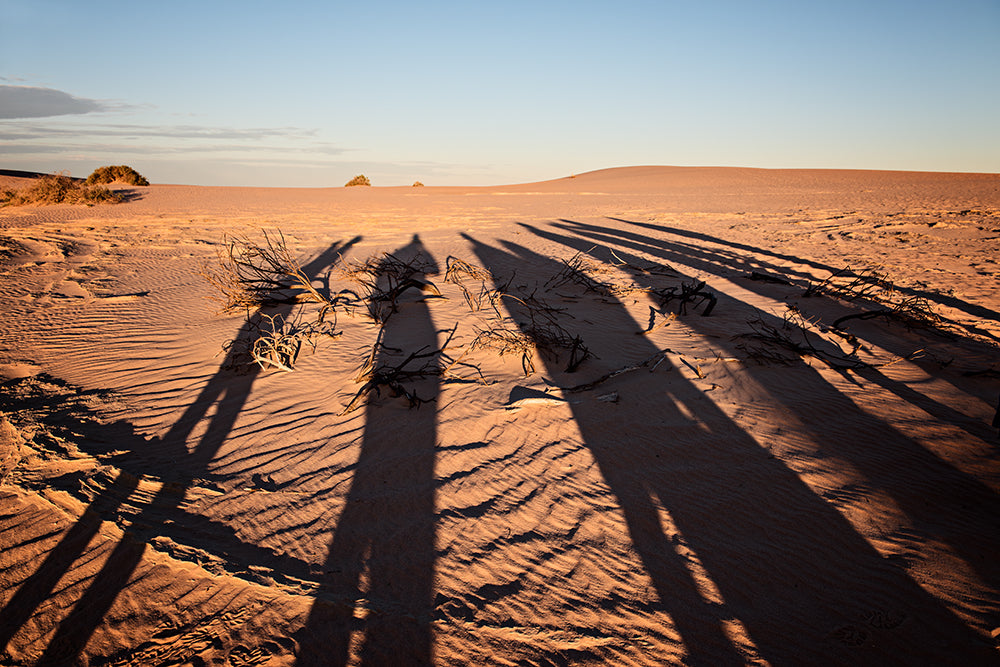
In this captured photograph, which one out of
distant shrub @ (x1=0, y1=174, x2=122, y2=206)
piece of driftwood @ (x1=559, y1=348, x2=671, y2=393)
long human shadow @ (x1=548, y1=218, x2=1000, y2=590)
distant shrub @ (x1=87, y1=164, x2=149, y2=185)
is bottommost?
long human shadow @ (x1=548, y1=218, x2=1000, y2=590)

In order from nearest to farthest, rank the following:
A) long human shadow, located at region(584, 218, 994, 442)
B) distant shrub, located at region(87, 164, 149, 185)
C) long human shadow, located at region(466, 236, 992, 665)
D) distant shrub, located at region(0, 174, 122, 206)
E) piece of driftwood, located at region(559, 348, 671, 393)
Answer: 1. long human shadow, located at region(466, 236, 992, 665)
2. long human shadow, located at region(584, 218, 994, 442)
3. piece of driftwood, located at region(559, 348, 671, 393)
4. distant shrub, located at region(0, 174, 122, 206)
5. distant shrub, located at region(87, 164, 149, 185)

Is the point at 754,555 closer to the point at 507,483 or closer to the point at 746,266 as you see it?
the point at 507,483

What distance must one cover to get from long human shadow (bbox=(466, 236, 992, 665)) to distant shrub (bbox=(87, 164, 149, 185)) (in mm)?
A: 37365

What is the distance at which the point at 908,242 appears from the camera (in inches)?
399

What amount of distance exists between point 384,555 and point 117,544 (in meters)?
1.28

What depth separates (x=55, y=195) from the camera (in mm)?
18438

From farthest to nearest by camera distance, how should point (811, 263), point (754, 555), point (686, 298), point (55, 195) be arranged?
point (55, 195) < point (811, 263) < point (686, 298) < point (754, 555)

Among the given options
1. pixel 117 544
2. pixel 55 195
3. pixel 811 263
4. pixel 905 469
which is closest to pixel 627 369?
pixel 905 469

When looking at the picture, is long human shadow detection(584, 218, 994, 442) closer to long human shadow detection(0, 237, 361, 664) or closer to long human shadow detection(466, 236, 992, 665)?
long human shadow detection(466, 236, 992, 665)

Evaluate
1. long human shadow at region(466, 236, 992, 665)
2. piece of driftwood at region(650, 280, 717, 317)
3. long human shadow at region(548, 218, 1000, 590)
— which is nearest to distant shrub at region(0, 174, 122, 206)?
piece of driftwood at region(650, 280, 717, 317)

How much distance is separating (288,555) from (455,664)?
39.8 inches

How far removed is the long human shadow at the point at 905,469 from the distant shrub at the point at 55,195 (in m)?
Answer: 22.7

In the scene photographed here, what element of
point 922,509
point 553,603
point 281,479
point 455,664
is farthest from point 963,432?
point 281,479

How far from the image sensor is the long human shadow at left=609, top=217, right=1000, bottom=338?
5.94 meters
